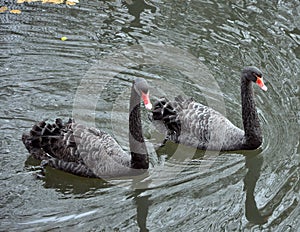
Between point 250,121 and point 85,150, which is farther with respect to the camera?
point 250,121

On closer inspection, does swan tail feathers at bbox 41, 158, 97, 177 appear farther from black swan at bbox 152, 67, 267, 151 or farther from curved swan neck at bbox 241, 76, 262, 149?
curved swan neck at bbox 241, 76, 262, 149

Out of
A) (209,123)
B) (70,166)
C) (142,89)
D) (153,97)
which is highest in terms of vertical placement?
(142,89)

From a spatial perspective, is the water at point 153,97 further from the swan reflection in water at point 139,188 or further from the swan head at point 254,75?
the swan head at point 254,75

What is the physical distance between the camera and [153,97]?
661cm

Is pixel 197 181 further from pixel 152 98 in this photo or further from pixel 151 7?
pixel 151 7

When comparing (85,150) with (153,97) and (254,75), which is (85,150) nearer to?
(153,97)

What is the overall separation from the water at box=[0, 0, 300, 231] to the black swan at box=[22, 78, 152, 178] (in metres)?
0.12

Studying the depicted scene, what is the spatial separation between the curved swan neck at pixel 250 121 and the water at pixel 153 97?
6.2 inches

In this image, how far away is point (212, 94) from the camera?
667cm

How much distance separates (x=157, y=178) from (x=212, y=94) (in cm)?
169

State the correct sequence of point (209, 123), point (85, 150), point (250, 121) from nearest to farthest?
point (85, 150), point (250, 121), point (209, 123)

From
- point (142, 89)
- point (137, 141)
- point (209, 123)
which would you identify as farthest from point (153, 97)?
point (142, 89)

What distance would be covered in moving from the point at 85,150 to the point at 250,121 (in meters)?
1.71

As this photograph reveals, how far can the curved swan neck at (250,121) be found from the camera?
570 cm
